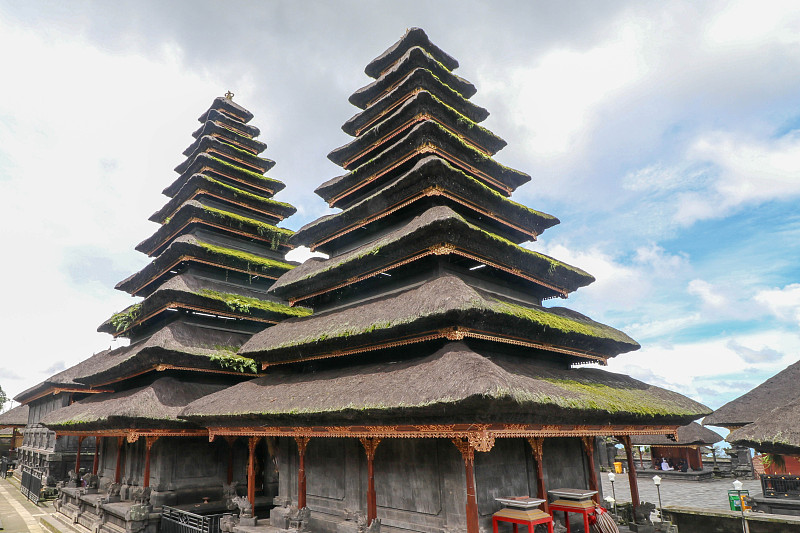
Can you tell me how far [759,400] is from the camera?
99.7ft

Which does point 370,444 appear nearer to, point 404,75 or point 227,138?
point 404,75

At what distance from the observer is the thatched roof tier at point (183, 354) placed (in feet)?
67.5

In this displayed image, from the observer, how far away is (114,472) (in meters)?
24.2

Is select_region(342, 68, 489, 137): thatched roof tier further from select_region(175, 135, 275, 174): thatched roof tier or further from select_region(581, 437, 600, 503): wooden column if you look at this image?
select_region(581, 437, 600, 503): wooden column

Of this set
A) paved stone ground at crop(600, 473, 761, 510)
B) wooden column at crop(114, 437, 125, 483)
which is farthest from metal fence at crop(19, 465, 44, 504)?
paved stone ground at crop(600, 473, 761, 510)

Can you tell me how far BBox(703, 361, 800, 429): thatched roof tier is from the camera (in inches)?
1156

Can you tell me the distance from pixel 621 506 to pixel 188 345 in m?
20.6

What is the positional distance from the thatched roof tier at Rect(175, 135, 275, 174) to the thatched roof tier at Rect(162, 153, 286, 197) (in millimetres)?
478

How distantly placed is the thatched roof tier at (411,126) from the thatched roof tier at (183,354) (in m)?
10.5

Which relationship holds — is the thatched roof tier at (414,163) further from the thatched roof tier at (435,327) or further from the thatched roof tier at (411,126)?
the thatched roof tier at (435,327)

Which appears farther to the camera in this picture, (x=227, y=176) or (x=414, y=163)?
(x=227, y=176)

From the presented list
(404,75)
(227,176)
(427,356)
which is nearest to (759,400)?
(427,356)

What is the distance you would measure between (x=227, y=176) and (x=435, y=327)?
851 inches

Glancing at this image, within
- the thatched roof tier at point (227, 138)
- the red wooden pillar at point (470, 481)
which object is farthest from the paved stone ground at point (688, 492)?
the thatched roof tier at point (227, 138)
